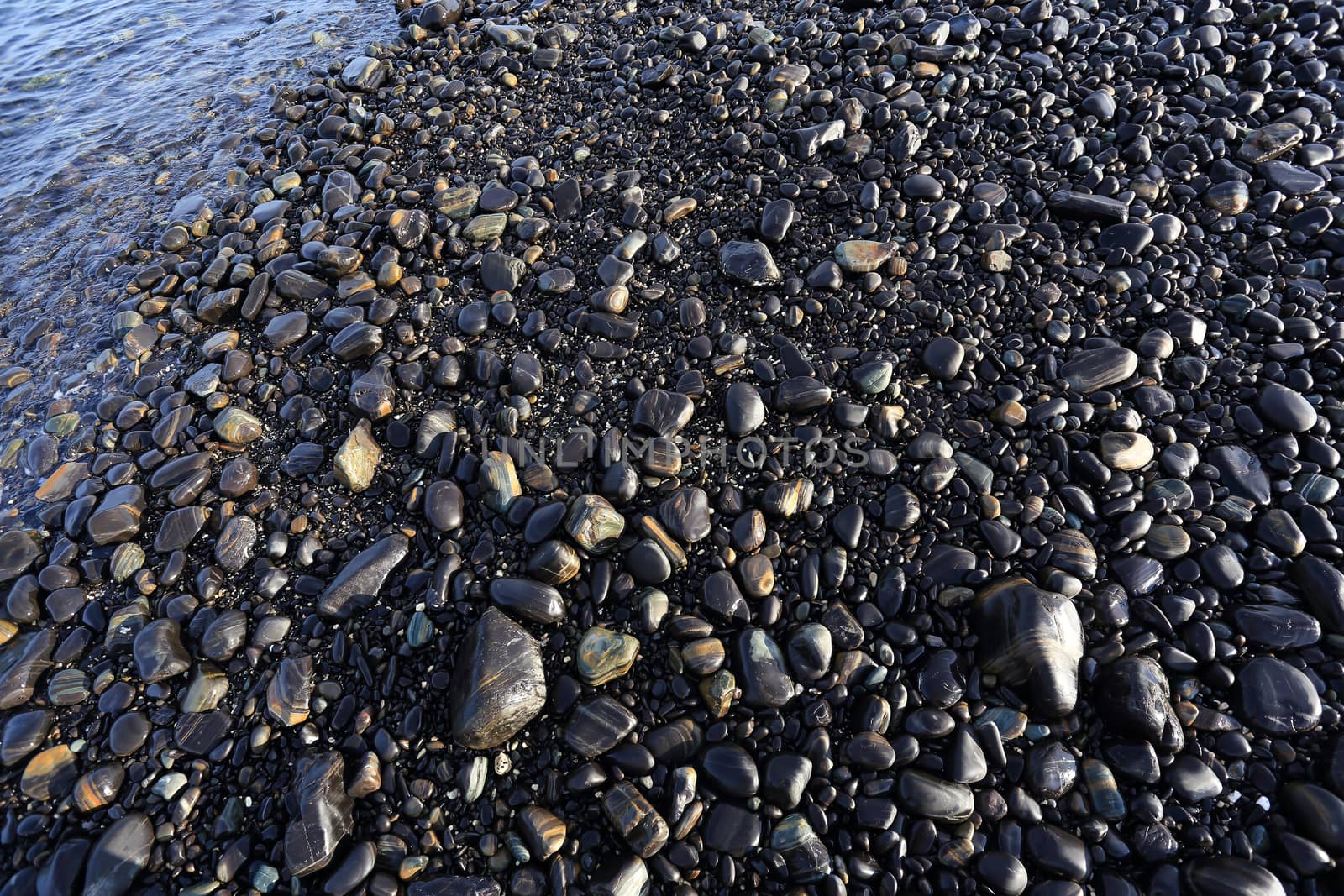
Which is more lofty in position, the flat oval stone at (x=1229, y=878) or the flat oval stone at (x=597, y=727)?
the flat oval stone at (x=597, y=727)

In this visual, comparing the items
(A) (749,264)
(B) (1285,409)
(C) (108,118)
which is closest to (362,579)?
(A) (749,264)

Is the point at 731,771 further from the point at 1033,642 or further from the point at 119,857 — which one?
the point at 119,857

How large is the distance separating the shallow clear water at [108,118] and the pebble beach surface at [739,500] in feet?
1.60

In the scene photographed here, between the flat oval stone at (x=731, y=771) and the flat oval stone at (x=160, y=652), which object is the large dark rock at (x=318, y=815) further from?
the flat oval stone at (x=731, y=771)

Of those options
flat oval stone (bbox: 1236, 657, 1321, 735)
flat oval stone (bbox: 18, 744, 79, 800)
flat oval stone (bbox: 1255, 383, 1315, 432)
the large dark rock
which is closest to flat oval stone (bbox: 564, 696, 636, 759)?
the large dark rock

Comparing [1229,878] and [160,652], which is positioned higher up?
[160,652]

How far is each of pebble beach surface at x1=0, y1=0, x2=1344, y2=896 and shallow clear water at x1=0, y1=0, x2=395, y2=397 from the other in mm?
488

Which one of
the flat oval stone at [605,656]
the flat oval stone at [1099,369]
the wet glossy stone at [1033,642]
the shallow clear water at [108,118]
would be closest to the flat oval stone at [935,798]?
the wet glossy stone at [1033,642]

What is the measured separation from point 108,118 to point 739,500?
8709 millimetres

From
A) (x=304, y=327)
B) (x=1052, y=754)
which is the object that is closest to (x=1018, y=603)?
(x=1052, y=754)

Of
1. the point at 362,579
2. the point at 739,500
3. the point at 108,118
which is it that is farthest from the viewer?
the point at 108,118

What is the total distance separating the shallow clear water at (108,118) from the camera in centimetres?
575

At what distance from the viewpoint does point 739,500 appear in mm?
3861

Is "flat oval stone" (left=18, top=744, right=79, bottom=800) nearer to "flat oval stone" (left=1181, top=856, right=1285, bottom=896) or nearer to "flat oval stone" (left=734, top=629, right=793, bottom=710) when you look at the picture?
"flat oval stone" (left=734, top=629, right=793, bottom=710)
